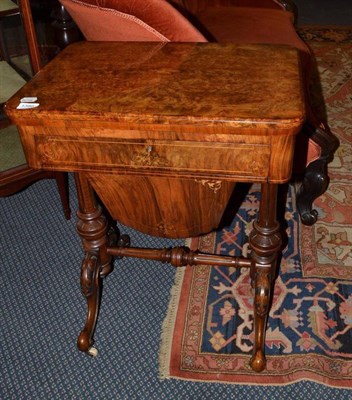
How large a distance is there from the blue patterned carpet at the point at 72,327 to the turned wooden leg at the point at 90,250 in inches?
3.1

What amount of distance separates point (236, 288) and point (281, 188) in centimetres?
71

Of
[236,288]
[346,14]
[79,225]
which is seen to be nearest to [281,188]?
[236,288]

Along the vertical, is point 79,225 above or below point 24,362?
above

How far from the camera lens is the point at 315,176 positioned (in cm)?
210

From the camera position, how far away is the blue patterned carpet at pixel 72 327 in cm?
168

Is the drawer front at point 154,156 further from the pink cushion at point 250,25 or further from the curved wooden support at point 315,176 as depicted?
the pink cushion at point 250,25

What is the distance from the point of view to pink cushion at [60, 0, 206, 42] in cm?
156

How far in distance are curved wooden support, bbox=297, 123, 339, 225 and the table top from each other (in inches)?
20.2

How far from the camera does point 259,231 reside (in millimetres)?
1543

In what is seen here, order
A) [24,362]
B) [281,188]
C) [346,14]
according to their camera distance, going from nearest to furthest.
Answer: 1. [24,362]
2. [281,188]
3. [346,14]

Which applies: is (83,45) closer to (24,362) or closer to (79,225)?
(79,225)

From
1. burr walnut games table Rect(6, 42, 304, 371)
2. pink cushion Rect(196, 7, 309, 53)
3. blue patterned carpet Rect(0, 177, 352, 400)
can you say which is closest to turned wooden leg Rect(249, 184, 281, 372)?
burr walnut games table Rect(6, 42, 304, 371)

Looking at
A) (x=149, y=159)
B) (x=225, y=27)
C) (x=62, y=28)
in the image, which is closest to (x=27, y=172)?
(x=62, y=28)

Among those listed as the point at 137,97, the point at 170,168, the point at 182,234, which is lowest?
the point at 182,234
